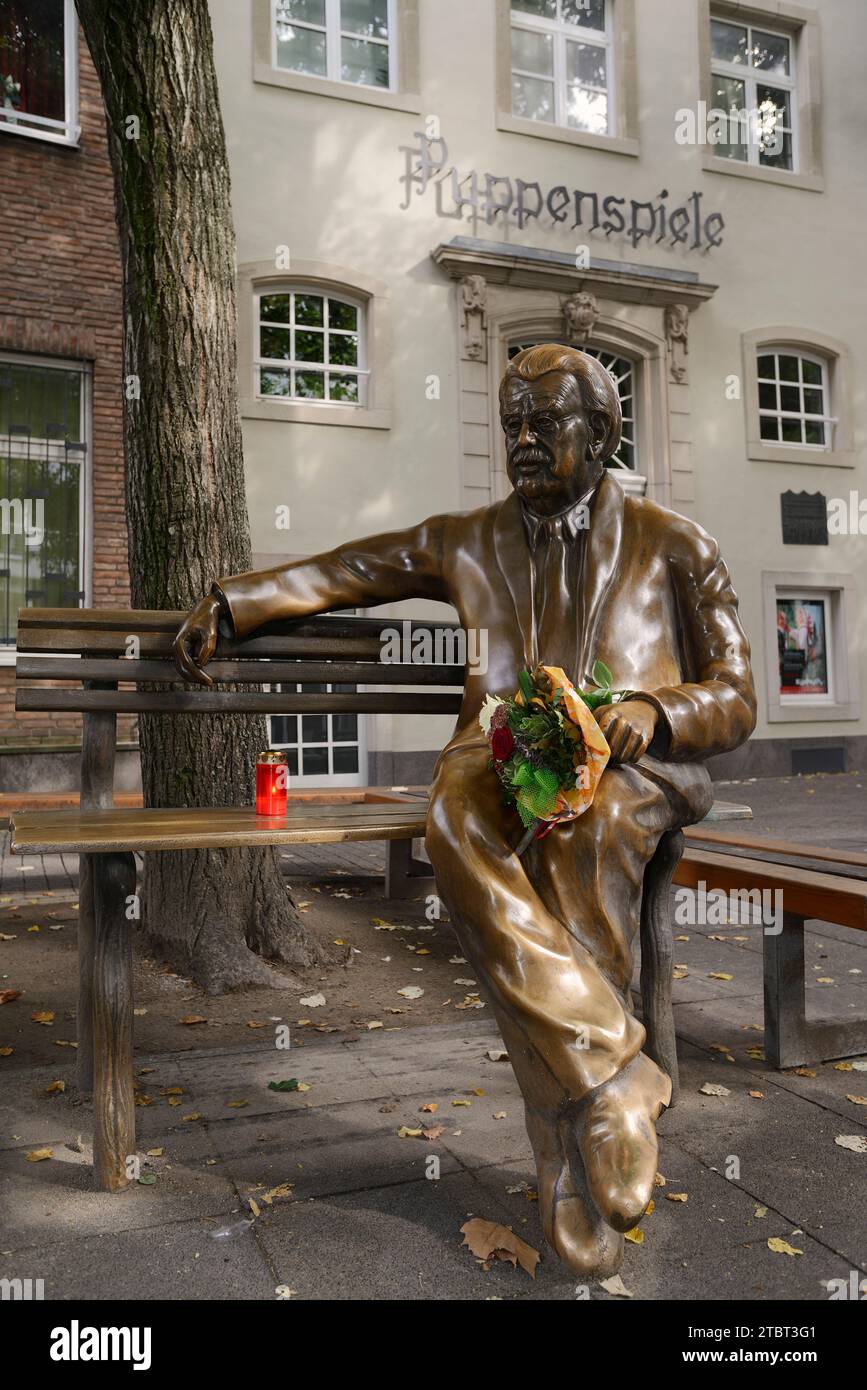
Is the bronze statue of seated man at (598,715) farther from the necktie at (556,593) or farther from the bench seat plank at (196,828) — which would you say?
the bench seat plank at (196,828)

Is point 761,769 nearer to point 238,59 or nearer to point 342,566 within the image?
point 238,59

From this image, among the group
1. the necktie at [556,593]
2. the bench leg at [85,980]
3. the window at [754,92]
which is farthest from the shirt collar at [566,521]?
the window at [754,92]

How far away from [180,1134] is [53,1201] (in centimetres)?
40

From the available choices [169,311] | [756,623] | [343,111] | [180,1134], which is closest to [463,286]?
[343,111]

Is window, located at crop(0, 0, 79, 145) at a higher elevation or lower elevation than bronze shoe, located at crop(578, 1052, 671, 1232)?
higher

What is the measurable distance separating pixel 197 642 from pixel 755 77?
14217 millimetres

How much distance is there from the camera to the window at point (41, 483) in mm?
10180

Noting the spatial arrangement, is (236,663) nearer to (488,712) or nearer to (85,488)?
(488,712)

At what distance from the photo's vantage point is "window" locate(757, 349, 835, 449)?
13.8 m

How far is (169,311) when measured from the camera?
4117mm

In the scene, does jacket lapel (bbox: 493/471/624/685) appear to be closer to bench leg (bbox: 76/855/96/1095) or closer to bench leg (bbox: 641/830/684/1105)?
bench leg (bbox: 641/830/684/1105)

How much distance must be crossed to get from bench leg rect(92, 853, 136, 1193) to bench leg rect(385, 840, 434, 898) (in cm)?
297

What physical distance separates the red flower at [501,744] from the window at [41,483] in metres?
8.77

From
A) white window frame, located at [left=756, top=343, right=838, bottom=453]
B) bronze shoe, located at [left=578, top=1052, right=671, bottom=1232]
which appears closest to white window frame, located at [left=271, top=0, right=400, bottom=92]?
white window frame, located at [left=756, top=343, right=838, bottom=453]
